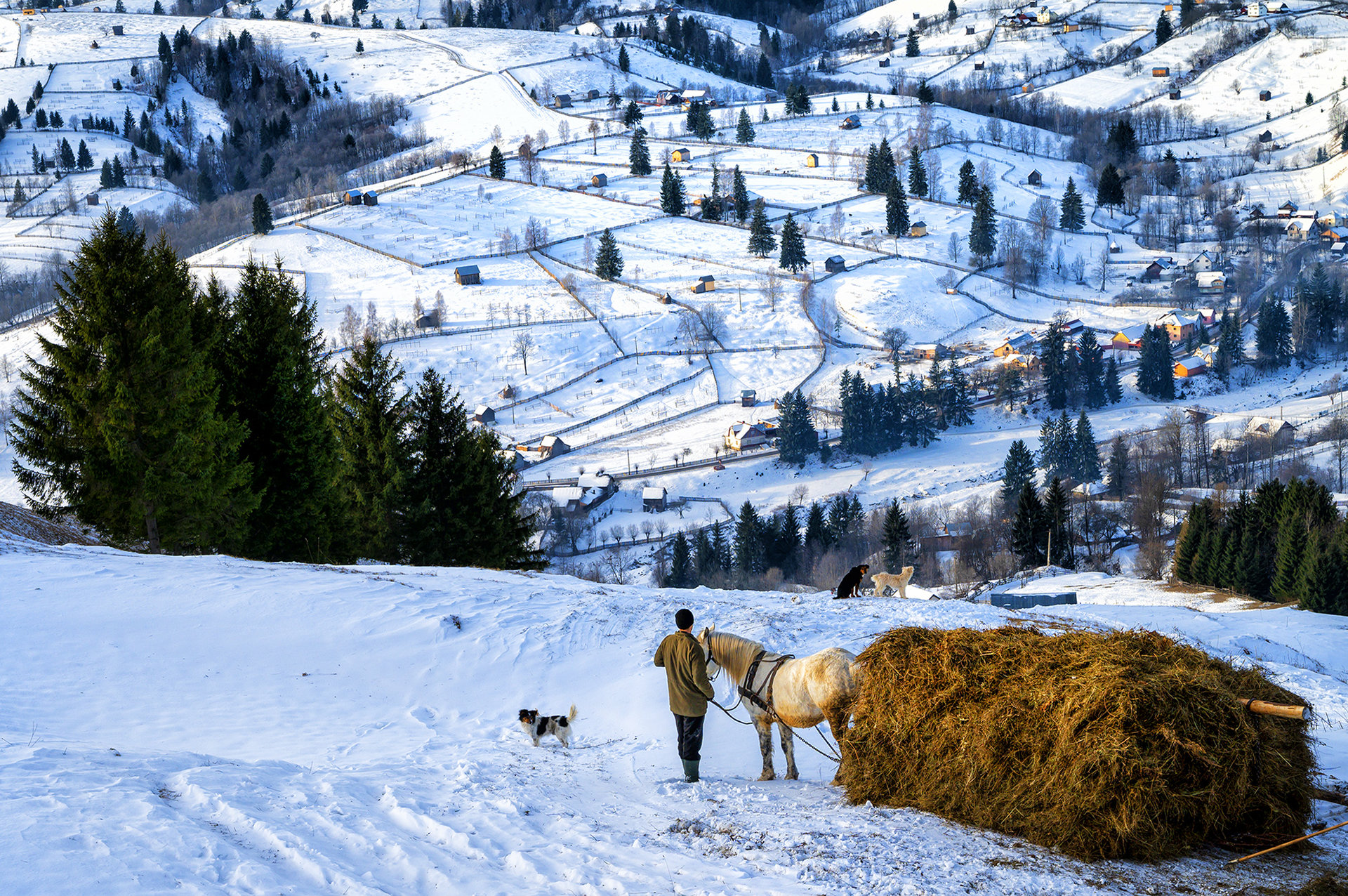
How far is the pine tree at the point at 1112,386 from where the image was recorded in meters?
90.2

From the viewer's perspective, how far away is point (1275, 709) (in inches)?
Result: 308

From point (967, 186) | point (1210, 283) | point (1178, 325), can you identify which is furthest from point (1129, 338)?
point (967, 186)

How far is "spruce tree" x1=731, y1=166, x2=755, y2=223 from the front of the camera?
406 ft

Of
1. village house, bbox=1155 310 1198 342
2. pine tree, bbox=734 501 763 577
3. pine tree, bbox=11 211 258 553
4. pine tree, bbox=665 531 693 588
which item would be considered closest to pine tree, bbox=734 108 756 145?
village house, bbox=1155 310 1198 342

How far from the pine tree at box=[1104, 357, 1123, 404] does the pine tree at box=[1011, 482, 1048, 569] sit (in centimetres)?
4250

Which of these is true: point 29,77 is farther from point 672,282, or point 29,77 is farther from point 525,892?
point 525,892

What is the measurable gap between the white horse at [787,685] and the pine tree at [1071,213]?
126583mm

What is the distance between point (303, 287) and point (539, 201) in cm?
3712

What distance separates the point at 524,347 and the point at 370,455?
6435cm

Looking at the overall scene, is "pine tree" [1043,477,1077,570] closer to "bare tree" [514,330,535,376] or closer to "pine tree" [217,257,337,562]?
"pine tree" [217,257,337,562]

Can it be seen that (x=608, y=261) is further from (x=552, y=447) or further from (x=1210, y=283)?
(x=1210, y=283)

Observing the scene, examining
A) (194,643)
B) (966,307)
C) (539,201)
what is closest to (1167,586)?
(194,643)

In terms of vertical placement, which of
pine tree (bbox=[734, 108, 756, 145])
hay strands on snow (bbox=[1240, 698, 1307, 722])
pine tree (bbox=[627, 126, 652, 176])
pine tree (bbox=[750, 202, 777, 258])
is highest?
pine tree (bbox=[734, 108, 756, 145])

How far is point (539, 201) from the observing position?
13038 cm
